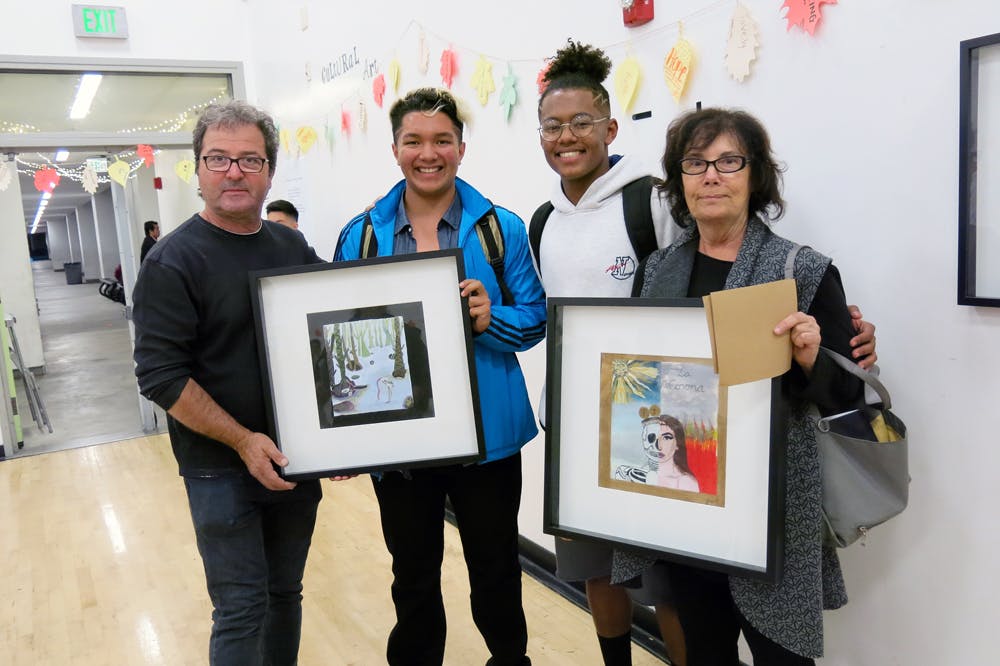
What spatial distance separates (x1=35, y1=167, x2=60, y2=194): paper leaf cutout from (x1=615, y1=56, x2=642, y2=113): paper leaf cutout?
4.50m

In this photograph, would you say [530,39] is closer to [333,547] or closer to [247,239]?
[247,239]

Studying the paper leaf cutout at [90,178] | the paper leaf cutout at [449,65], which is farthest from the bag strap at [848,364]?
the paper leaf cutout at [90,178]

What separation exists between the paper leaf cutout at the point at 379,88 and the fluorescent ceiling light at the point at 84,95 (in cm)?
252

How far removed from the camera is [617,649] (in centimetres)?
186

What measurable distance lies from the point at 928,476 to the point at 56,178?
577cm

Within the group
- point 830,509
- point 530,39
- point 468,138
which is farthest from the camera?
point 468,138

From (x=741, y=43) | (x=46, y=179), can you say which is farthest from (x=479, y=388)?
(x=46, y=179)

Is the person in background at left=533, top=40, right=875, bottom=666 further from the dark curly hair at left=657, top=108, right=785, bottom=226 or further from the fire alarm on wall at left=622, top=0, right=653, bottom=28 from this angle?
the fire alarm on wall at left=622, top=0, right=653, bottom=28

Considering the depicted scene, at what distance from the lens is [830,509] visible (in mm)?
1287

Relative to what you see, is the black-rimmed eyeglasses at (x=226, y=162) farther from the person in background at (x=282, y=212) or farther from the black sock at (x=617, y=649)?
the person in background at (x=282, y=212)

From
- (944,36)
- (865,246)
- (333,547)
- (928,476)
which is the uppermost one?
(944,36)

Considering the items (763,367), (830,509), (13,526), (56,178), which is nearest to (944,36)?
(763,367)

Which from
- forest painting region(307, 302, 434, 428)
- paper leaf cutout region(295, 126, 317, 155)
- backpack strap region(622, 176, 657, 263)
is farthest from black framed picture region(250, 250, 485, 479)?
paper leaf cutout region(295, 126, 317, 155)

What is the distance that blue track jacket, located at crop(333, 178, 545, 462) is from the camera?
167 centimetres
